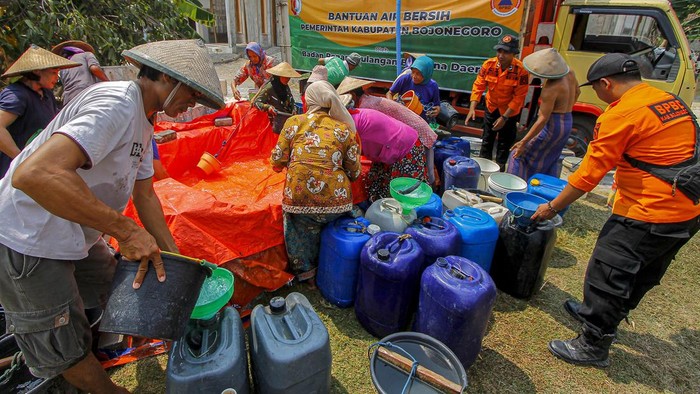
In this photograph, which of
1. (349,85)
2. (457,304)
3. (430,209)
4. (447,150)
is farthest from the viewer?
(447,150)

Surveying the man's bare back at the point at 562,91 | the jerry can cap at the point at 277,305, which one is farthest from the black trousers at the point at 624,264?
the man's bare back at the point at 562,91

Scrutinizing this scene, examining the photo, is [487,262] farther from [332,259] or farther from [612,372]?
[332,259]

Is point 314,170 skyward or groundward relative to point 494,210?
skyward

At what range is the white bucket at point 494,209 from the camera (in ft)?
11.0

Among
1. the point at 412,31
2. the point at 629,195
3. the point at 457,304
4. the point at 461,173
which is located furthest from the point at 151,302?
the point at 412,31

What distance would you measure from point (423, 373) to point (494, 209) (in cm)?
204

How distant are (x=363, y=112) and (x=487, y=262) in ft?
5.80

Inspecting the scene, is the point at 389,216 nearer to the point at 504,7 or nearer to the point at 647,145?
the point at 647,145

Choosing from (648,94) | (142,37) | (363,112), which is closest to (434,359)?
(648,94)

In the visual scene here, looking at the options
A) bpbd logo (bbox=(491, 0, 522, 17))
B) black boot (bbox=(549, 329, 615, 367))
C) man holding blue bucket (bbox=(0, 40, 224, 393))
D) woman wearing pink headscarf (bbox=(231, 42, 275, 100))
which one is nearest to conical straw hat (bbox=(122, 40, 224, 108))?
man holding blue bucket (bbox=(0, 40, 224, 393))

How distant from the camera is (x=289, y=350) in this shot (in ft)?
6.02

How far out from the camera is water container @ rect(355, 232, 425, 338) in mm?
2479

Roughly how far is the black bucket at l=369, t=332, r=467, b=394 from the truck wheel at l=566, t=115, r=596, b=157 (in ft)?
17.3

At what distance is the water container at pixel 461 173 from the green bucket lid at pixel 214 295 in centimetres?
282
